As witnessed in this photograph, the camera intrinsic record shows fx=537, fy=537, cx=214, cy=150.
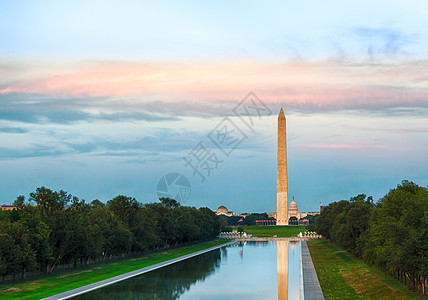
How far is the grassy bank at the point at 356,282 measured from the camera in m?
35.9

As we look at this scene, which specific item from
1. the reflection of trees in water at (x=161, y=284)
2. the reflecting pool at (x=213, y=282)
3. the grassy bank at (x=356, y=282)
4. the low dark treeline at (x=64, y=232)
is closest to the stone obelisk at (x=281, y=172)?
the low dark treeline at (x=64, y=232)

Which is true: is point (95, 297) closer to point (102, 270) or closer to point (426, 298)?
point (102, 270)

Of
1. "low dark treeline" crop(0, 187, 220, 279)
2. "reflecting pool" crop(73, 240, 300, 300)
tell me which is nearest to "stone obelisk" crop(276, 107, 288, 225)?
"low dark treeline" crop(0, 187, 220, 279)

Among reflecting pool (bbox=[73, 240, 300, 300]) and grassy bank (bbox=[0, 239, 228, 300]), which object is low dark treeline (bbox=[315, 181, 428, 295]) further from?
grassy bank (bbox=[0, 239, 228, 300])

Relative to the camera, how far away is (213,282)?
152ft

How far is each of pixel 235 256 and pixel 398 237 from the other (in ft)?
140

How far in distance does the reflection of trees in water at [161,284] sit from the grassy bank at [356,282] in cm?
1097

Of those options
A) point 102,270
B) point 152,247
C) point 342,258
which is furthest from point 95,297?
point 152,247

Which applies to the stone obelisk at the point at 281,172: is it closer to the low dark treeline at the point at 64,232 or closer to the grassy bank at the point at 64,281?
the low dark treeline at the point at 64,232

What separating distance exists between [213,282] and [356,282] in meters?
12.0

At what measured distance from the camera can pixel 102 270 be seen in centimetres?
5303

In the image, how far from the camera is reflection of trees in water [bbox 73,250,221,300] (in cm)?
3781

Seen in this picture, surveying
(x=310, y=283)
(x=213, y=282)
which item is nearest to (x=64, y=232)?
(x=213, y=282)

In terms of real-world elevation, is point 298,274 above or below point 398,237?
below
